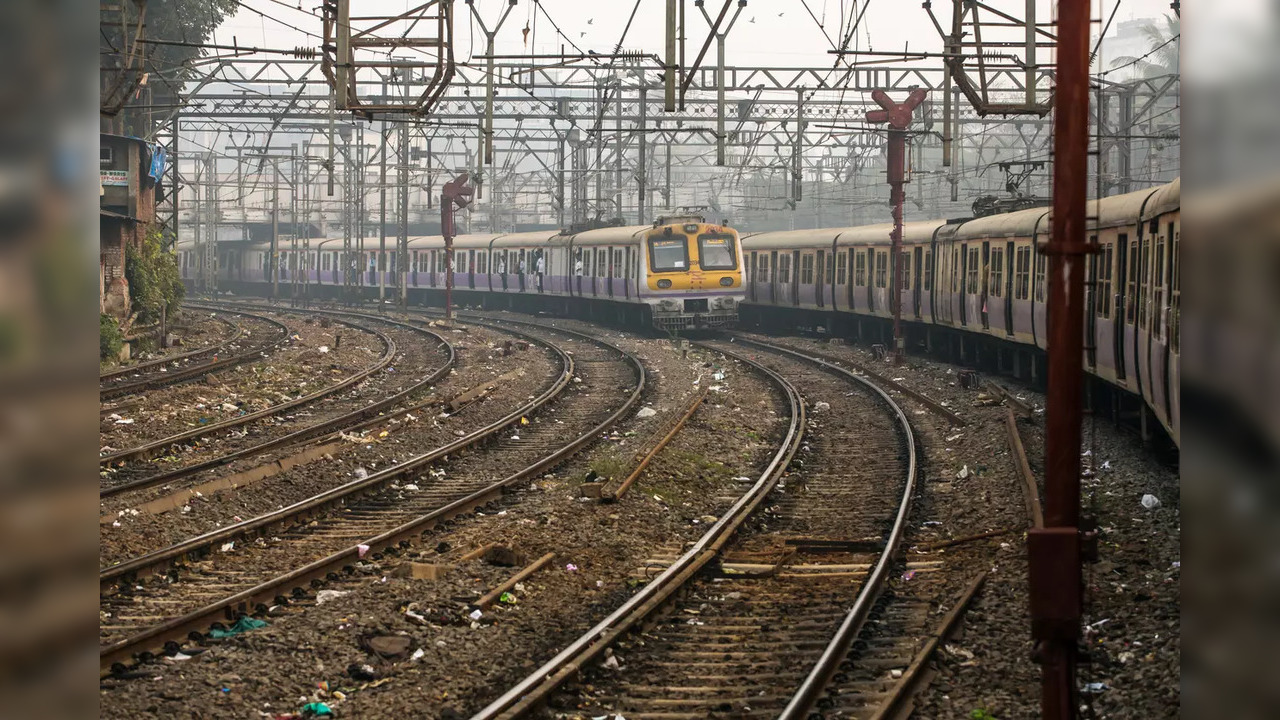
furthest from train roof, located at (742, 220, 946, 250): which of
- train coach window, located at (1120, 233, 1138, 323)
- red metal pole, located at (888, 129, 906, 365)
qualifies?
train coach window, located at (1120, 233, 1138, 323)

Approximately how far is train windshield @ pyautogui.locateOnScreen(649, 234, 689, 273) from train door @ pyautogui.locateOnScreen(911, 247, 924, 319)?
6473mm

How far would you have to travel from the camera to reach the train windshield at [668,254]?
99.9 ft

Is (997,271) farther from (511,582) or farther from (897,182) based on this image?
(511,582)

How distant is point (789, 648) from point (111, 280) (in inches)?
926

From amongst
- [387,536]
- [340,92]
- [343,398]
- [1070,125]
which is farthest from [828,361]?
[1070,125]

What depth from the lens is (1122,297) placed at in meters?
13.5

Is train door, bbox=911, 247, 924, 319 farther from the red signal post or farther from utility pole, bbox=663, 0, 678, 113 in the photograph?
A: the red signal post

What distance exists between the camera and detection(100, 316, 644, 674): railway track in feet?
24.4

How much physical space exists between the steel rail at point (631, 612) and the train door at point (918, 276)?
12.9m

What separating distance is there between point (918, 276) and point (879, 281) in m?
1.73

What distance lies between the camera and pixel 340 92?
1559 centimetres

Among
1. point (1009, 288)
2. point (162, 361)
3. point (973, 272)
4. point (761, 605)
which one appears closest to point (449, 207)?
point (162, 361)

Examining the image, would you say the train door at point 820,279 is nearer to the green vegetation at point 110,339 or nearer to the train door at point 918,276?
the train door at point 918,276
